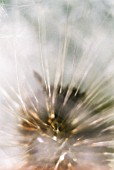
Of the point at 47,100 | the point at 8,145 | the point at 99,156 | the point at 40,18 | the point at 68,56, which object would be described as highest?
the point at 40,18

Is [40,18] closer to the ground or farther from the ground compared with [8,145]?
farther from the ground

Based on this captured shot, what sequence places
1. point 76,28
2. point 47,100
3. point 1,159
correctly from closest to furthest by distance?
1. point 1,159
2. point 47,100
3. point 76,28

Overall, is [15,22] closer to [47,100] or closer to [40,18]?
[40,18]

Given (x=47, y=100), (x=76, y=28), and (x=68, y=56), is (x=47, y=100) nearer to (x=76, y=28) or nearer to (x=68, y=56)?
(x=68, y=56)

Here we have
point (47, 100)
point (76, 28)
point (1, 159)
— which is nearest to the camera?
point (1, 159)

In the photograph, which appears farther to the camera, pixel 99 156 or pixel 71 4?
pixel 71 4

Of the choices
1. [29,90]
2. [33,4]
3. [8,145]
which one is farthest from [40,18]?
[8,145]

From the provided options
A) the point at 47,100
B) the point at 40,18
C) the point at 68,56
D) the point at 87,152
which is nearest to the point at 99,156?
the point at 87,152
